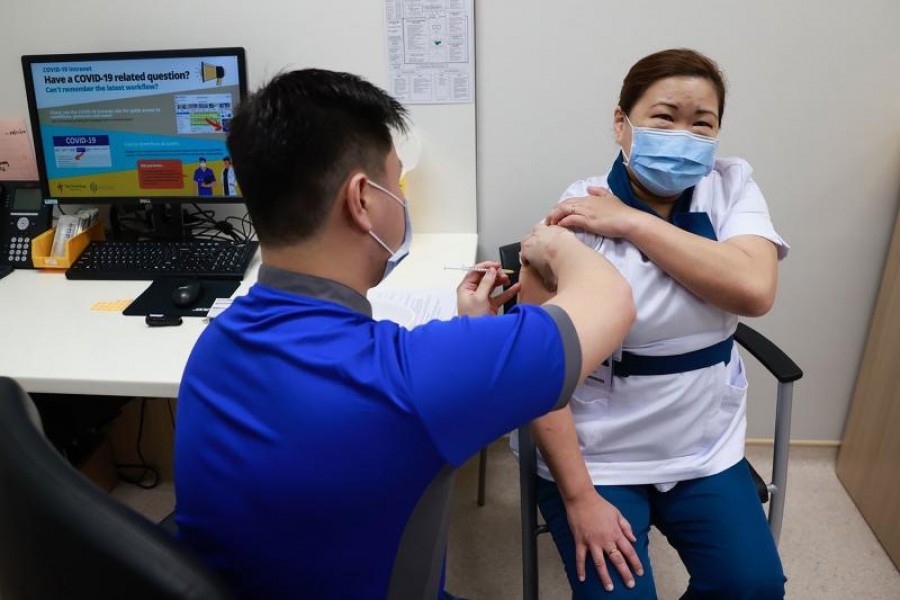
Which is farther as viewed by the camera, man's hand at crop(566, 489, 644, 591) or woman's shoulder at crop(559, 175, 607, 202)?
woman's shoulder at crop(559, 175, 607, 202)

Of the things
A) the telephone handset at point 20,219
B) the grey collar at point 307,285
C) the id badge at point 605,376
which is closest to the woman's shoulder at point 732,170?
the id badge at point 605,376

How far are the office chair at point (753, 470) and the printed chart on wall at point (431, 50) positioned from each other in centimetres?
105

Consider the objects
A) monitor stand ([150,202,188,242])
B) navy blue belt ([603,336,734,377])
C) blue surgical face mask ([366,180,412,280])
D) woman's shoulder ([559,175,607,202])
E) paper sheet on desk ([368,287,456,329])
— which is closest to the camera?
blue surgical face mask ([366,180,412,280])

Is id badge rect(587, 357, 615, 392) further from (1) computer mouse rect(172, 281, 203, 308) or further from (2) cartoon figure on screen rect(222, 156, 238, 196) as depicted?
(2) cartoon figure on screen rect(222, 156, 238, 196)

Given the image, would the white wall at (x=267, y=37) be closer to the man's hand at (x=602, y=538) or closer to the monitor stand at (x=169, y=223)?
the monitor stand at (x=169, y=223)

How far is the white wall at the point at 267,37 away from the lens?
1.86 metres

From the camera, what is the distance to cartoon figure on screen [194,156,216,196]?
1860 millimetres

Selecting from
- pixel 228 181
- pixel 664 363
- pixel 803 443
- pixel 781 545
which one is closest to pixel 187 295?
pixel 228 181

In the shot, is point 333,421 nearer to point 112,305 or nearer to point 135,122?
point 112,305

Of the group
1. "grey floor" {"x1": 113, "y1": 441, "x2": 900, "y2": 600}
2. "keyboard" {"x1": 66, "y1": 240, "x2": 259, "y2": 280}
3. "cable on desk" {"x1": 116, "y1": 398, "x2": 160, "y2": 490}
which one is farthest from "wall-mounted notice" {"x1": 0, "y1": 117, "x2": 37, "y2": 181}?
"grey floor" {"x1": 113, "y1": 441, "x2": 900, "y2": 600}

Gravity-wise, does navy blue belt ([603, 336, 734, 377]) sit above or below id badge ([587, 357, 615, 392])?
above

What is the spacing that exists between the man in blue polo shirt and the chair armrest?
681 millimetres

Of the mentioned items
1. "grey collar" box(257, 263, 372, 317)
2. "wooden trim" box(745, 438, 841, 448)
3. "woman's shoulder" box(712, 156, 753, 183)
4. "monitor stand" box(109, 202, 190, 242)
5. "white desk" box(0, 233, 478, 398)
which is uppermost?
"woman's shoulder" box(712, 156, 753, 183)

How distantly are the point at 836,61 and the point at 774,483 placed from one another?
3.86 feet
